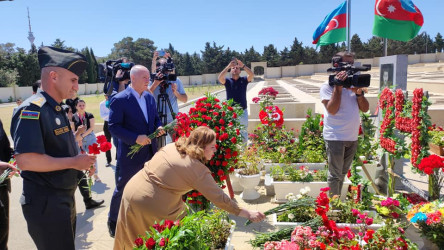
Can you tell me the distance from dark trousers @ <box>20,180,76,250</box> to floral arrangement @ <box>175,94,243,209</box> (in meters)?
1.55

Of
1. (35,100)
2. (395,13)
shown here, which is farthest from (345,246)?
(395,13)

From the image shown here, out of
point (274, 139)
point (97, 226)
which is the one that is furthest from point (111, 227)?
point (274, 139)

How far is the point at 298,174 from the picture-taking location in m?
4.11

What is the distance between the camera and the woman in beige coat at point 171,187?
81.2 inches

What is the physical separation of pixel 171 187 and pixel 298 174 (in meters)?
2.44

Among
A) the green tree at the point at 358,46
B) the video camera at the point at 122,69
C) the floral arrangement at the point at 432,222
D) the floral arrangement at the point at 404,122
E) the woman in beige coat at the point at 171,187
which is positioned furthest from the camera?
the green tree at the point at 358,46

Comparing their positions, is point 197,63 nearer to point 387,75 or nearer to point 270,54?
point 270,54

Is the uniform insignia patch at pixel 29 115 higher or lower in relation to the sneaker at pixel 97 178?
higher

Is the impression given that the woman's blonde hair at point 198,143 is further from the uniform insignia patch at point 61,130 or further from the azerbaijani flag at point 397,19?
the azerbaijani flag at point 397,19

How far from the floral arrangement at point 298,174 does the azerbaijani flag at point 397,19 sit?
252 centimetres

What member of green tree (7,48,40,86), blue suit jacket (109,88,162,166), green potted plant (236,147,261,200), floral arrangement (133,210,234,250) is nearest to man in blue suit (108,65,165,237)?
blue suit jacket (109,88,162,166)

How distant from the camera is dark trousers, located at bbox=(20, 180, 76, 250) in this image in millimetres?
1821

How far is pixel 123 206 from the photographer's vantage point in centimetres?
221

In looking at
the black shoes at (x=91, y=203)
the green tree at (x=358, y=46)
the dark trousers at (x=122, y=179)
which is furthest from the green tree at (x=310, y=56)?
the dark trousers at (x=122, y=179)
